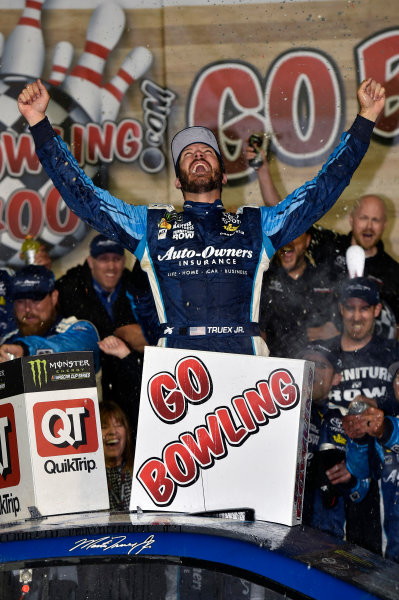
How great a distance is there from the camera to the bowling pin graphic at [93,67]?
574 centimetres

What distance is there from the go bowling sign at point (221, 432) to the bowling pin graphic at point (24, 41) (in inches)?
143

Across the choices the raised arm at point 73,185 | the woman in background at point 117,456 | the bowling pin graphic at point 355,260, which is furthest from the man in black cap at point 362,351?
the raised arm at point 73,185

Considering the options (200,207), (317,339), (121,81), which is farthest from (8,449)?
(121,81)

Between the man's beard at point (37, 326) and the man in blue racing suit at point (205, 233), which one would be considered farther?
the man's beard at point (37, 326)

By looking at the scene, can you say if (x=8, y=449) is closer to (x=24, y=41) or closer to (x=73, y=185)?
(x=73, y=185)

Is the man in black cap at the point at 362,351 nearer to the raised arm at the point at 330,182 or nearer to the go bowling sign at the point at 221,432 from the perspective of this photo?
the raised arm at the point at 330,182

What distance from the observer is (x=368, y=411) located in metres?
3.94

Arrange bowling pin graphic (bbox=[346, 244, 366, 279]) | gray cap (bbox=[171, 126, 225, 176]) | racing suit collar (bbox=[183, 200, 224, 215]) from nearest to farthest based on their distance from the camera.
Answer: racing suit collar (bbox=[183, 200, 224, 215]), gray cap (bbox=[171, 126, 225, 176]), bowling pin graphic (bbox=[346, 244, 366, 279])

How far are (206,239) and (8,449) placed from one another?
1.09 m

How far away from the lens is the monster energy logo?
2.76 meters

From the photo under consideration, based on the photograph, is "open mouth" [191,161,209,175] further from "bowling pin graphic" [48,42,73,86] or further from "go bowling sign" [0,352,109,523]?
"bowling pin graphic" [48,42,73,86]

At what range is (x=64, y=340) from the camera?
4.33 m

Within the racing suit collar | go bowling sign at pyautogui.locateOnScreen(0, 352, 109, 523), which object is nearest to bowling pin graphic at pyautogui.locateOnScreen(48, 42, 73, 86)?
the racing suit collar

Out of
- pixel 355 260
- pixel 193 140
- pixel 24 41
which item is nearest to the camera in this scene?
pixel 193 140
